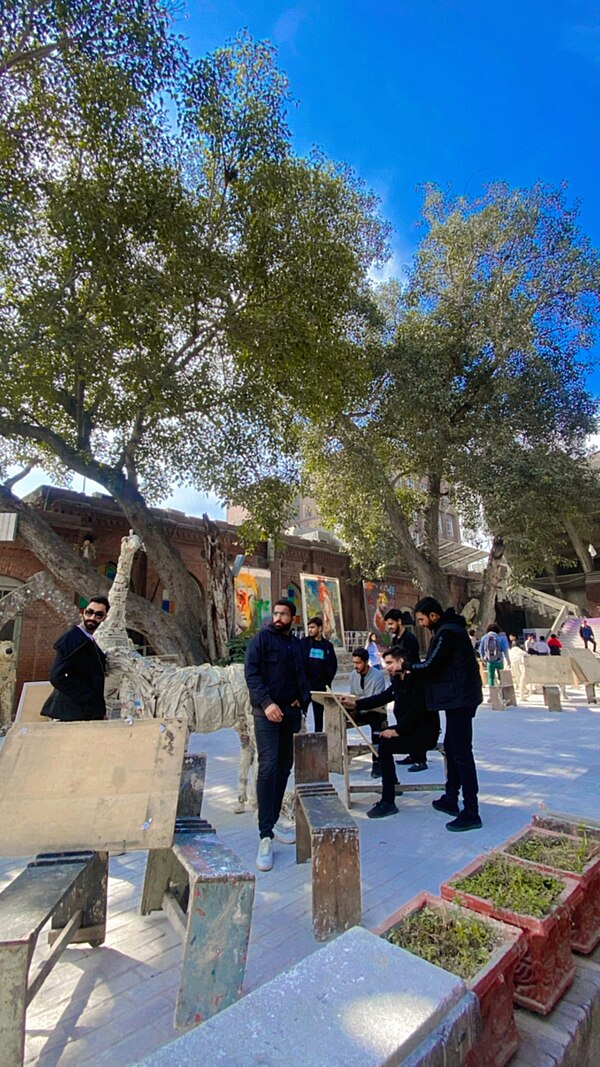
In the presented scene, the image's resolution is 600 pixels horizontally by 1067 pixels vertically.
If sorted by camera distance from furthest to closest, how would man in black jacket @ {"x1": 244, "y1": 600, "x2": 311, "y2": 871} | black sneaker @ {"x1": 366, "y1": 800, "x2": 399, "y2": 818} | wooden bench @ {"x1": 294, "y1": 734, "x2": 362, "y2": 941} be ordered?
1. black sneaker @ {"x1": 366, "y1": 800, "x2": 399, "y2": 818}
2. man in black jacket @ {"x1": 244, "y1": 600, "x2": 311, "y2": 871}
3. wooden bench @ {"x1": 294, "y1": 734, "x2": 362, "y2": 941}

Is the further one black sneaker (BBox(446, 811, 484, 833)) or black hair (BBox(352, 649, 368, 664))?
black hair (BBox(352, 649, 368, 664))

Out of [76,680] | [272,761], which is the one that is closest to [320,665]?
[272,761]

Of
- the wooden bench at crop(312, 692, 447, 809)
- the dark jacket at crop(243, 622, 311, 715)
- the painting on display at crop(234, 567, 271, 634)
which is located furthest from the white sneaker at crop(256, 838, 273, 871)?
the painting on display at crop(234, 567, 271, 634)

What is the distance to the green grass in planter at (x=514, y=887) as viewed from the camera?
2326 mm

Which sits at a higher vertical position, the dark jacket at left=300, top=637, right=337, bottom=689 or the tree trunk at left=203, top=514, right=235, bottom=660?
the tree trunk at left=203, top=514, right=235, bottom=660

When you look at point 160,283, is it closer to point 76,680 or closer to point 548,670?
point 76,680

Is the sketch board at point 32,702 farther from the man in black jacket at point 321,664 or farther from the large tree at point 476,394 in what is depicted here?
the large tree at point 476,394

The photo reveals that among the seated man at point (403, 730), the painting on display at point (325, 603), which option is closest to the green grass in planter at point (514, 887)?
the seated man at point (403, 730)

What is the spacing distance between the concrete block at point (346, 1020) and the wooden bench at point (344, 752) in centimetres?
361

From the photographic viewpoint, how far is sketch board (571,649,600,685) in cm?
1233

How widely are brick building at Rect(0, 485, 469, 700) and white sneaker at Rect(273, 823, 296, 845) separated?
758 centimetres

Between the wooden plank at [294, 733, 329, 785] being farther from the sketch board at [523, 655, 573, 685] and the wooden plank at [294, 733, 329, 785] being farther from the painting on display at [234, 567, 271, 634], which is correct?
the painting on display at [234, 567, 271, 634]

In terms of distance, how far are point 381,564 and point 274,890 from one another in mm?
15473

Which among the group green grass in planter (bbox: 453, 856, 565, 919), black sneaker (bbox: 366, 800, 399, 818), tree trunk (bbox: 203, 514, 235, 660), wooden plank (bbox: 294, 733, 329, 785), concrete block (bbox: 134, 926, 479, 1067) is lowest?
black sneaker (bbox: 366, 800, 399, 818)
